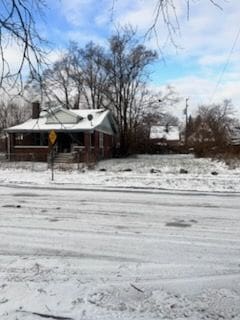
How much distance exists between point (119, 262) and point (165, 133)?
205 ft

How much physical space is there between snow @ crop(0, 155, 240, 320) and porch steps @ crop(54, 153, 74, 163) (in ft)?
73.6

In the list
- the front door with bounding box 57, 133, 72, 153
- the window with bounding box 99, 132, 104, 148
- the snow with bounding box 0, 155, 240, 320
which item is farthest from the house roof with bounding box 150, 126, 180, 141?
the snow with bounding box 0, 155, 240, 320

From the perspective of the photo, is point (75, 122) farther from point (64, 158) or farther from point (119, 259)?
point (119, 259)

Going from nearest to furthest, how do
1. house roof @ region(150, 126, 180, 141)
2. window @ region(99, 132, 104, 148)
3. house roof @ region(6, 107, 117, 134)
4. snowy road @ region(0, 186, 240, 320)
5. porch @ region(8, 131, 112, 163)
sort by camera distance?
snowy road @ region(0, 186, 240, 320) → house roof @ region(6, 107, 117, 134) → porch @ region(8, 131, 112, 163) → window @ region(99, 132, 104, 148) → house roof @ region(150, 126, 180, 141)

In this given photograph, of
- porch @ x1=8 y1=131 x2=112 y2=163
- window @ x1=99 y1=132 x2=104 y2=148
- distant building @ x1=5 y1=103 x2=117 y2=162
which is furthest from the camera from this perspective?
window @ x1=99 y1=132 x2=104 y2=148

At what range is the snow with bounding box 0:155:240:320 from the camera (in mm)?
4691

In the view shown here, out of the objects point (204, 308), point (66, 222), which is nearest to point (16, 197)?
point (66, 222)

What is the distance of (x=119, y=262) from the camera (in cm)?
641

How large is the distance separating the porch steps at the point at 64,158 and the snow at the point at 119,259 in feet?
73.6

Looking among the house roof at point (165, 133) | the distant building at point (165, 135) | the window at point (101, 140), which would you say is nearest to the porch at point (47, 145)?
the window at point (101, 140)

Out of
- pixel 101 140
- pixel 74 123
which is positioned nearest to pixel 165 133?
pixel 101 140

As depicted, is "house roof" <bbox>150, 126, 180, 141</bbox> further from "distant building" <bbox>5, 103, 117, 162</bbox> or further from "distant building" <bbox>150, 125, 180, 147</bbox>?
"distant building" <bbox>5, 103, 117, 162</bbox>

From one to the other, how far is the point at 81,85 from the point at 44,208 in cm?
4778

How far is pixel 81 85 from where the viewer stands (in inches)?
2279
